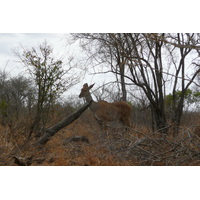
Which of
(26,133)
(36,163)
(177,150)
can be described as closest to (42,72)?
(26,133)

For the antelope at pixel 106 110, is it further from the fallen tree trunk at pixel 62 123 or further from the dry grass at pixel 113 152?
the dry grass at pixel 113 152

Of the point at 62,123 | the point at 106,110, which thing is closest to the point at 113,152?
the point at 62,123

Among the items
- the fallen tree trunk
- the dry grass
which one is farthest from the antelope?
the dry grass

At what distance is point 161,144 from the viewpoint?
5070 mm

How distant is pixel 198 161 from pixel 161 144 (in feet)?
2.35

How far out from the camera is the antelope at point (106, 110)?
9.77m

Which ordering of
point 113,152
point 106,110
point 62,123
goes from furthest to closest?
point 106,110, point 62,123, point 113,152

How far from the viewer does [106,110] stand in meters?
9.92

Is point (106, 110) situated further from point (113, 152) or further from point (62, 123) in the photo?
point (113, 152)

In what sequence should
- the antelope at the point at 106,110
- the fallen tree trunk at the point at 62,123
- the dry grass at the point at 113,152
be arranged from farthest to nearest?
the antelope at the point at 106,110 → the fallen tree trunk at the point at 62,123 → the dry grass at the point at 113,152

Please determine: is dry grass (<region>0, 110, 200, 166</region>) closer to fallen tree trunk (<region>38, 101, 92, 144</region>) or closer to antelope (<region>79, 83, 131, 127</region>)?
fallen tree trunk (<region>38, 101, 92, 144</region>)

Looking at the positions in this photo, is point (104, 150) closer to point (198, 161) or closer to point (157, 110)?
point (198, 161)

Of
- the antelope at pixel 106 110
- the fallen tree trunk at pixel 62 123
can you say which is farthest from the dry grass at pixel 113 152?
the antelope at pixel 106 110

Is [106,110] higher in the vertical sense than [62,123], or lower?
higher
